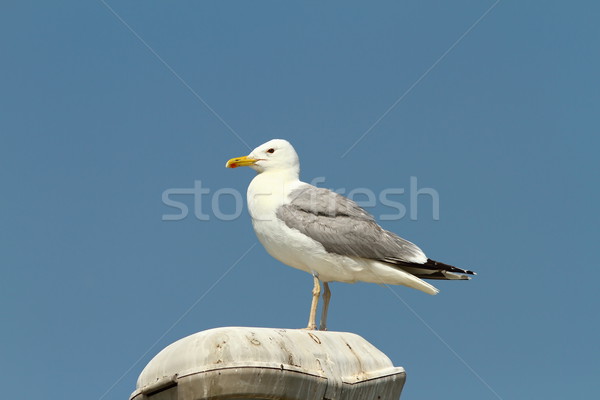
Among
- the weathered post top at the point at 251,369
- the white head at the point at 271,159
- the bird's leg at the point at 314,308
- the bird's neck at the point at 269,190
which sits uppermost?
the white head at the point at 271,159

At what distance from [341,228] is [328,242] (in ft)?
1.09

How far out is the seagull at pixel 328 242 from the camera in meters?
13.6

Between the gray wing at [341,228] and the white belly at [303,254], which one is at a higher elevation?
the gray wing at [341,228]

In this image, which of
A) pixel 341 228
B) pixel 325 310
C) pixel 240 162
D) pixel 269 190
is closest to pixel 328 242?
pixel 341 228

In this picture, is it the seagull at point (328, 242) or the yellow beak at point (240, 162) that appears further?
the yellow beak at point (240, 162)

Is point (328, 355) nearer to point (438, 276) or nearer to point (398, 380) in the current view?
point (398, 380)

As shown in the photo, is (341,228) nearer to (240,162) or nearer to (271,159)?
(271,159)

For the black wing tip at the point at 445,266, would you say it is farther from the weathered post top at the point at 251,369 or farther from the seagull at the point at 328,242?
the weathered post top at the point at 251,369

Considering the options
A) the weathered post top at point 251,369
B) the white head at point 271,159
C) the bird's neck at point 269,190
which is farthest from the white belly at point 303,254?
the weathered post top at point 251,369

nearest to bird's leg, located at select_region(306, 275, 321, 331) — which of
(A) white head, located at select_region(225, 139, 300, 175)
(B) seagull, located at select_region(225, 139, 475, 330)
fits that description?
(B) seagull, located at select_region(225, 139, 475, 330)

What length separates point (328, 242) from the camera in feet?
44.8

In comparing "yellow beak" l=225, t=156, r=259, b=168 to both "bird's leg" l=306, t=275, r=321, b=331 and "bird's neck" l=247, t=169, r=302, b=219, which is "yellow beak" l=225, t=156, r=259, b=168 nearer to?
"bird's neck" l=247, t=169, r=302, b=219

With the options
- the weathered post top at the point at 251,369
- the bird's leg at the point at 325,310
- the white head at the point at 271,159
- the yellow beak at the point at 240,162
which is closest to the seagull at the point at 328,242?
the bird's leg at the point at 325,310

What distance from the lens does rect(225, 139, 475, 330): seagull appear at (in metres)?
13.6
